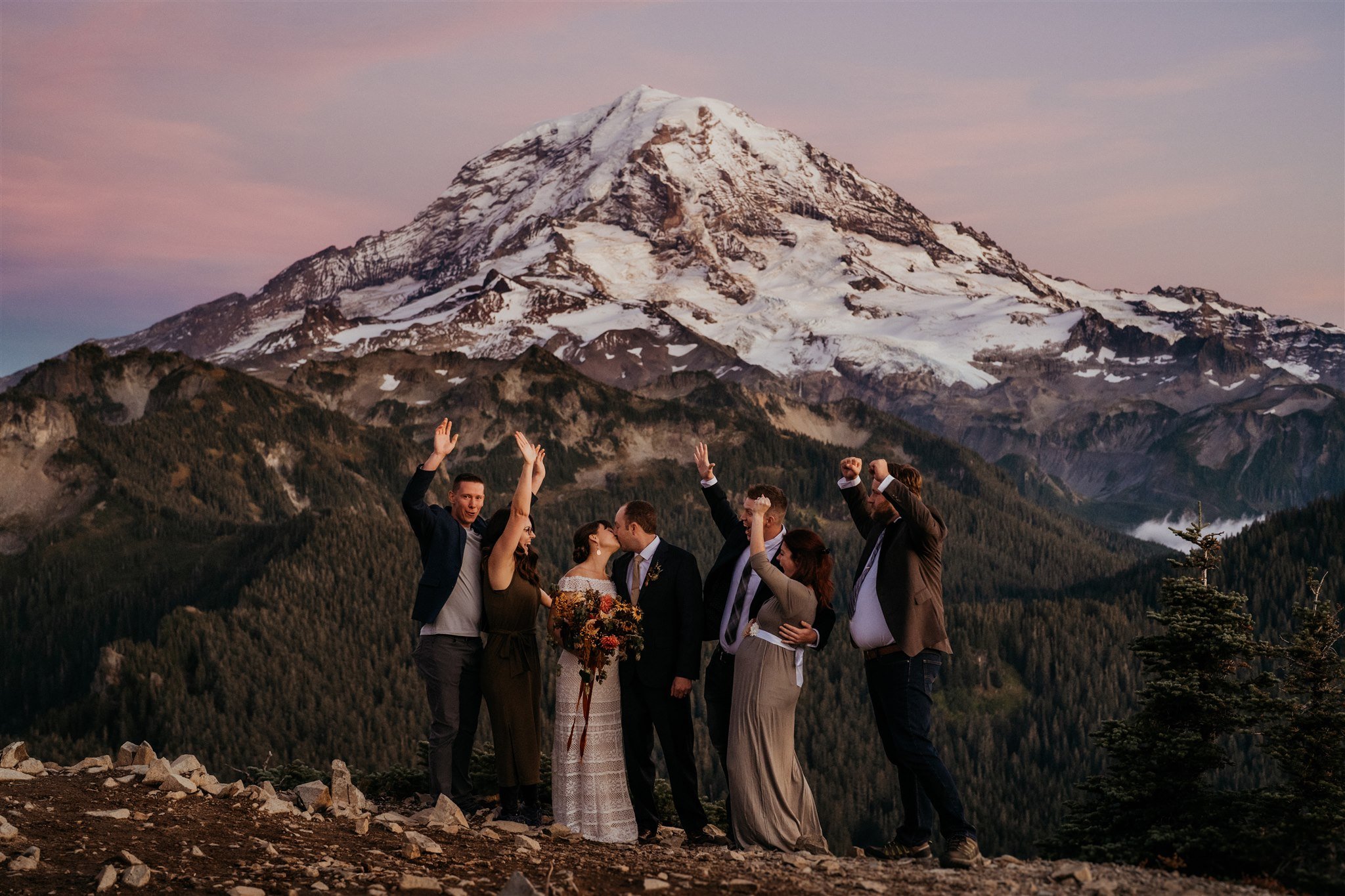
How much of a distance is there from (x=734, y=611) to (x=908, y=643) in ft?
8.15

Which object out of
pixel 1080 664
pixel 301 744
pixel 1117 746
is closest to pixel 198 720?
pixel 301 744

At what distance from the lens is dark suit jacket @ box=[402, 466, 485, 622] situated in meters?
17.8

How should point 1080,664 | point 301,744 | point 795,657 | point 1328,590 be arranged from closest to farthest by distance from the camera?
1. point 795,657
2. point 301,744
3. point 1328,590
4. point 1080,664

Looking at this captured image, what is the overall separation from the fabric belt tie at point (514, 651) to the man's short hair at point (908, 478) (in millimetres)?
5289

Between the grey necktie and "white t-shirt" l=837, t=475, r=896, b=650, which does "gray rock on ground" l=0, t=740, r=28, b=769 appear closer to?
the grey necktie

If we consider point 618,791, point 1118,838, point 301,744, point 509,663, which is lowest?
point 301,744

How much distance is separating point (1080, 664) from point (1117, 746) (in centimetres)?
17497

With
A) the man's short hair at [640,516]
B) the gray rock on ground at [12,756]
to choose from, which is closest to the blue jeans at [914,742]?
the man's short hair at [640,516]

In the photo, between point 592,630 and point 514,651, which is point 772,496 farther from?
point 514,651

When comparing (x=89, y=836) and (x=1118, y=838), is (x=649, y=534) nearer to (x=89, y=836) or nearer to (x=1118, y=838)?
(x=89, y=836)

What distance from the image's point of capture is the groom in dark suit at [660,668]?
58.5 feet

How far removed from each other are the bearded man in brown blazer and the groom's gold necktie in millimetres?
2902

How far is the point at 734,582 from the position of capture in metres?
18.4

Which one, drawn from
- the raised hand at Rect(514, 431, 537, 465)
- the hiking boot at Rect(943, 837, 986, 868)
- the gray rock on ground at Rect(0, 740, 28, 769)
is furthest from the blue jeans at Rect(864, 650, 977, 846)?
the gray rock on ground at Rect(0, 740, 28, 769)
